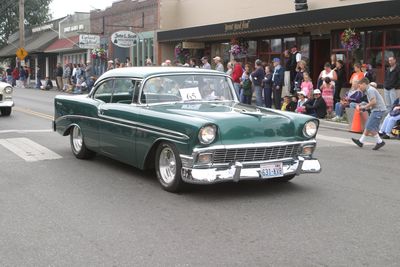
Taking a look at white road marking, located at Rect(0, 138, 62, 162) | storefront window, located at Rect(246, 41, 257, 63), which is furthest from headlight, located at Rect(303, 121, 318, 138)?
storefront window, located at Rect(246, 41, 257, 63)

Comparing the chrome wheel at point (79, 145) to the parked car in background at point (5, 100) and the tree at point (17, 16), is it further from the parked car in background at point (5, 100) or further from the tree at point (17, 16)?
the tree at point (17, 16)

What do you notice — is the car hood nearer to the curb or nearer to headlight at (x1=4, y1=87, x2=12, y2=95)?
the curb

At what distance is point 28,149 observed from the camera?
32.7 feet

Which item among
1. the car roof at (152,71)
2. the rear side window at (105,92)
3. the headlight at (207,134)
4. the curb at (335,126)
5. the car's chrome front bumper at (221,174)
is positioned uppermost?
the car roof at (152,71)

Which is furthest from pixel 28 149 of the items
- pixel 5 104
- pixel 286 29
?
pixel 286 29

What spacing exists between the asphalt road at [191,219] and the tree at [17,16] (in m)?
52.6

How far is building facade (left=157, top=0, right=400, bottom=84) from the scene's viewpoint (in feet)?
56.0

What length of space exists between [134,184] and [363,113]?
811 centimetres

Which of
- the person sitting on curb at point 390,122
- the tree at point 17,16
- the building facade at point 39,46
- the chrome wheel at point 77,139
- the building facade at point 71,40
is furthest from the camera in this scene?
the tree at point 17,16

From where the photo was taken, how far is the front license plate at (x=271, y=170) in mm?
6500

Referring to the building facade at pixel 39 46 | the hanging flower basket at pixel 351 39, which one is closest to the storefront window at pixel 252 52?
the hanging flower basket at pixel 351 39

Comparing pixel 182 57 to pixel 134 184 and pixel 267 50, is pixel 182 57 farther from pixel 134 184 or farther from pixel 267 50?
pixel 134 184

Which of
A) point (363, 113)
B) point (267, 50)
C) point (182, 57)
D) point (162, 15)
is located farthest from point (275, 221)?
point (162, 15)

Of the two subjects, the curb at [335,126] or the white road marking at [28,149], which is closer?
the white road marking at [28,149]
